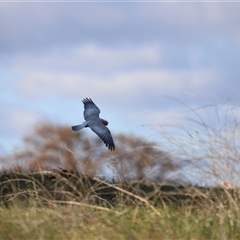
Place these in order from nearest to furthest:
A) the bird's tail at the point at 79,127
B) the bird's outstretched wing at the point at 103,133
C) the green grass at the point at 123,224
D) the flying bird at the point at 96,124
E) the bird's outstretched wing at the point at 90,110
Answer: the green grass at the point at 123,224 → the bird's outstretched wing at the point at 103,133 → the flying bird at the point at 96,124 → the bird's tail at the point at 79,127 → the bird's outstretched wing at the point at 90,110

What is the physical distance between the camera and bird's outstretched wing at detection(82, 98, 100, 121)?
14133 millimetres

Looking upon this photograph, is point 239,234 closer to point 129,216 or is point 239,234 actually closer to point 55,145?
point 129,216

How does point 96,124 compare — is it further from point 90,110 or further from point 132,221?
point 132,221

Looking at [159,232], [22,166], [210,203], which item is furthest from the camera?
[22,166]

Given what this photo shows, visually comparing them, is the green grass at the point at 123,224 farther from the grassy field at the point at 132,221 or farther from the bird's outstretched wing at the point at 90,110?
the bird's outstretched wing at the point at 90,110

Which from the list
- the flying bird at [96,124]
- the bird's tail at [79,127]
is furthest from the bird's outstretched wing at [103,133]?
the bird's tail at [79,127]

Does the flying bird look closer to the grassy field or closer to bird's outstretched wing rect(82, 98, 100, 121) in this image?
bird's outstretched wing rect(82, 98, 100, 121)

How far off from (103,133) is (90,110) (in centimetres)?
138

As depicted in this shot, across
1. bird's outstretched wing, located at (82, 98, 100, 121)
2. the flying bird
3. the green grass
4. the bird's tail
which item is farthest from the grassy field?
bird's outstretched wing, located at (82, 98, 100, 121)

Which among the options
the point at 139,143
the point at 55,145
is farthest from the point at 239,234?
the point at 55,145

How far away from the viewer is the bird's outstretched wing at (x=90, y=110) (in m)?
14.1

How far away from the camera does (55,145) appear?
38.3ft

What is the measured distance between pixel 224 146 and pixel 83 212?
127 centimetres

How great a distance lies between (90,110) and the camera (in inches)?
572
